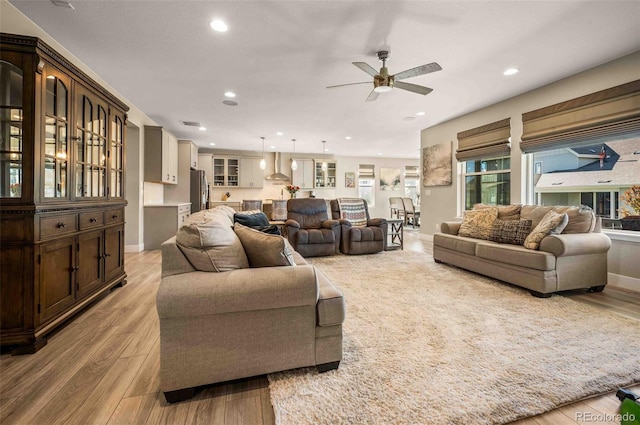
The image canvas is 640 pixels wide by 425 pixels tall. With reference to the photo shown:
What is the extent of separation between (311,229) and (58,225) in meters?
3.41

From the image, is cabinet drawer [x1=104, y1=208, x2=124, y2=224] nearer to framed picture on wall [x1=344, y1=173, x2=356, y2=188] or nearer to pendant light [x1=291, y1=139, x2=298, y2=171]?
pendant light [x1=291, y1=139, x2=298, y2=171]

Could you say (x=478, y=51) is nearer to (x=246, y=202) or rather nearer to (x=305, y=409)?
(x=305, y=409)

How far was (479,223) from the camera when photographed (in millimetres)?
3867

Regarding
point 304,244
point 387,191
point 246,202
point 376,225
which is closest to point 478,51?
point 376,225

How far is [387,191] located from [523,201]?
Result: 19.9 ft

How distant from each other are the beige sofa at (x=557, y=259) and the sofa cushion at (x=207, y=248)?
2990 millimetres

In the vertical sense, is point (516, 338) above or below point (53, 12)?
below

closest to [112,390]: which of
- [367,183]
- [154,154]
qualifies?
[154,154]

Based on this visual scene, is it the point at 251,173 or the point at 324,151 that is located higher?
the point at 324,151

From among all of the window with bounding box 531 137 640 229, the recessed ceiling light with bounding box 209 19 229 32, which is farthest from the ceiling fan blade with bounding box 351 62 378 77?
the window with bounding box 531 137 640 229

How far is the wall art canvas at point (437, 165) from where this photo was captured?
576 cm

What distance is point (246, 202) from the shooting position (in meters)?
6.34

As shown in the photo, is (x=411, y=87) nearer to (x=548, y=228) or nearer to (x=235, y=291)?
(x=548, y=228)

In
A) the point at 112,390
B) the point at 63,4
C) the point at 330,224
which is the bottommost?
the point at 112,390
